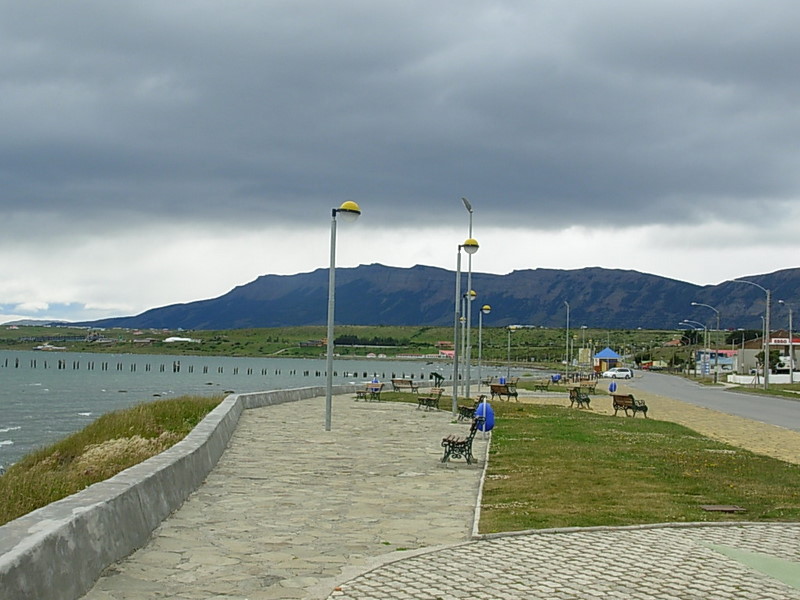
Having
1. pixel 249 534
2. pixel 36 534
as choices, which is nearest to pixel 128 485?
pixel 249 534

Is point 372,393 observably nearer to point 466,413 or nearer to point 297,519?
point 466,413

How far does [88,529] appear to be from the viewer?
21.4 feet

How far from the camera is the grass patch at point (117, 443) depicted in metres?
14.0

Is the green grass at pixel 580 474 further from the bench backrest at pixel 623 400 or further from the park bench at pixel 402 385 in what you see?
the park bench at pixel 402 385

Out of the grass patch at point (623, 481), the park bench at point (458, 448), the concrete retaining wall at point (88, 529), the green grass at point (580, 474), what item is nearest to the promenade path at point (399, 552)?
the concrete retaining wall at point (88, 529)

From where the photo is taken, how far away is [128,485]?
8.06 m

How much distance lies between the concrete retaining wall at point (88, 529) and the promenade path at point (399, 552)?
16 centimetres

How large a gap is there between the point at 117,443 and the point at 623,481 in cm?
1274

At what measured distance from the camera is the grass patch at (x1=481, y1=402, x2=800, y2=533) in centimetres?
992

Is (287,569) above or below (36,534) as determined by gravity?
below

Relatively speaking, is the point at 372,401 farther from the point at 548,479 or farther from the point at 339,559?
the point at 339,559

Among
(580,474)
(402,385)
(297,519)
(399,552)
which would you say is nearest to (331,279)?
(580,474)

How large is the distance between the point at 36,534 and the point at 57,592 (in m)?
0.39

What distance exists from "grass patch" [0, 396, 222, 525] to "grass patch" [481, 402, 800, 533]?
17.9 ft
